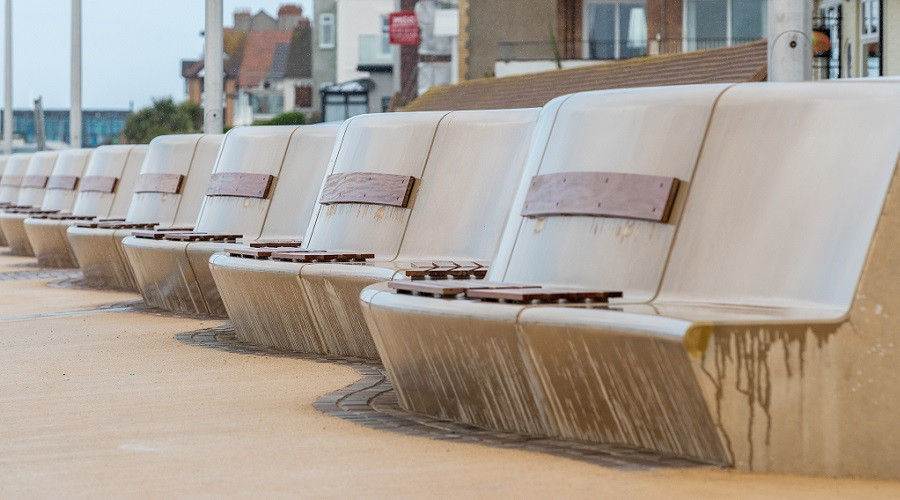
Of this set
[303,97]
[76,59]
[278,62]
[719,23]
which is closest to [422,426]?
[76,59]

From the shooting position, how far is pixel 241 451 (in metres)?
7.23

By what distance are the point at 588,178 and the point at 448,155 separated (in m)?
3.52

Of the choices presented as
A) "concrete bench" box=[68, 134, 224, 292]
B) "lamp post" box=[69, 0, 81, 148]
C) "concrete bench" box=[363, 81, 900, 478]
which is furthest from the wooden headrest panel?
"concrete bench" box=[363, 81, 900, 478]

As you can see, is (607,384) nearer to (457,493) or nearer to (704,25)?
(457,493)

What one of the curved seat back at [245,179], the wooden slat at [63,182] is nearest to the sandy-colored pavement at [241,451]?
the curved seat back at [245,179]

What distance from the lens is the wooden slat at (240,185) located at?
571 inches

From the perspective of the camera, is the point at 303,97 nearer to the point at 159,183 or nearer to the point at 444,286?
the point at 159,183

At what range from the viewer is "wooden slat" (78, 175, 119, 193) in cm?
2183

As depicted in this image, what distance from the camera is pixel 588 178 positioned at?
26.3 ft

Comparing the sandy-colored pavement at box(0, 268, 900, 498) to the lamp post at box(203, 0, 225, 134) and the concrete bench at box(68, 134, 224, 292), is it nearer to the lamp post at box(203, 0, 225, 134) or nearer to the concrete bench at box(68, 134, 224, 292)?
the concrete bench at box(68, 134, 224, 292)

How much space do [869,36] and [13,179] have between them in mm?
16527

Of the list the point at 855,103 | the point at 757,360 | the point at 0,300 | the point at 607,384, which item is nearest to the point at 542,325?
the point at 607,384

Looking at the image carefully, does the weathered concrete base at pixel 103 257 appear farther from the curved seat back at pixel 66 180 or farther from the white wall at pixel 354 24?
the white wall at pixel 354 24

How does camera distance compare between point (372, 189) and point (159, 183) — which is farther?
point (159, 183)
